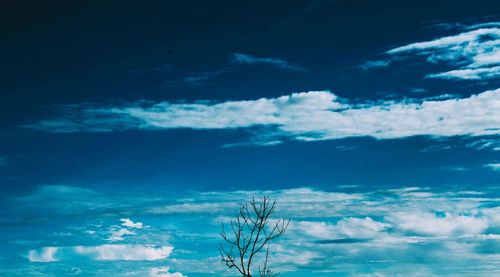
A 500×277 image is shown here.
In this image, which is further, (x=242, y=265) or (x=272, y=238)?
(x=272, y=238)

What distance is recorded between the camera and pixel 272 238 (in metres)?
34.0

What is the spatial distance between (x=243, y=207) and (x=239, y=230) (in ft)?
5.07

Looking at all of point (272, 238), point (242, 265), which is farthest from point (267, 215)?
point (242, 265)

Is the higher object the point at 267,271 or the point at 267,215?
the point at 267,215

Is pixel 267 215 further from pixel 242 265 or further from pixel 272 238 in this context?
pixel 242 265

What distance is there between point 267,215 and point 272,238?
1313 mm

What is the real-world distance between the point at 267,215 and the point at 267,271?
9.99 feet

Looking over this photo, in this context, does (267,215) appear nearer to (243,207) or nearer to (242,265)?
(243,207)

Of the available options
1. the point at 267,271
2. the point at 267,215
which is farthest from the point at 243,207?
the point at 267,271

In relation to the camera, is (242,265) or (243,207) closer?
(242,265)

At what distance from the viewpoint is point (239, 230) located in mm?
33344

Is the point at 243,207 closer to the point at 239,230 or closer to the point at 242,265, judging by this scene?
the point at 239,230

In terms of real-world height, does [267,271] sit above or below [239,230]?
below

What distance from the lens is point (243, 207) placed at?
34.4 meters
